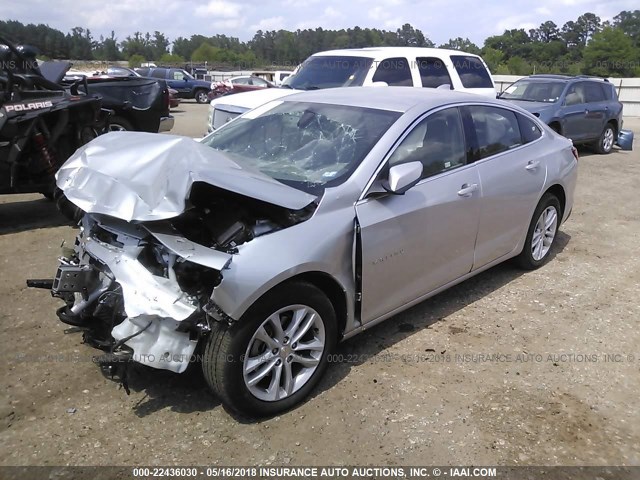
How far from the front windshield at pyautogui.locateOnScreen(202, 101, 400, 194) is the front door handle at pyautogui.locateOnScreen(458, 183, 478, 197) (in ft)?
2.41

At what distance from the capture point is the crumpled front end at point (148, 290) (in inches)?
109

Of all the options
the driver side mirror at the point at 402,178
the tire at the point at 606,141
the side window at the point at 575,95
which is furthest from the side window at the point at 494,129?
the tire at the point at 606,141

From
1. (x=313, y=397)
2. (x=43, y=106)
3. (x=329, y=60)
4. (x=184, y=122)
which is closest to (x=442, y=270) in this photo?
(x=313, y=397)

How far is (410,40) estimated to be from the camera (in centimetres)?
4675

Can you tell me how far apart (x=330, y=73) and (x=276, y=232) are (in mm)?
6653

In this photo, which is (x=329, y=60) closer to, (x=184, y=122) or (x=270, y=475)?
(x=270, y=475)

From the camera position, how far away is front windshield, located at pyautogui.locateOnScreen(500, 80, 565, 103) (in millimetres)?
12250

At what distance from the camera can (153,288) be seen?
2848mm

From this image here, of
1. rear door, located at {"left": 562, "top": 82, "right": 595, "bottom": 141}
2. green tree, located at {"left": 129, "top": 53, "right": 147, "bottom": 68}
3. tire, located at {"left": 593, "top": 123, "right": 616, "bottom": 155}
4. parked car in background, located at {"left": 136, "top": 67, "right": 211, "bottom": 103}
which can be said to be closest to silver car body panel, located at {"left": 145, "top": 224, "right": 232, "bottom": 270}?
rear door, located at {"left": 562, "top": 82, "right": 595, "bottom": 141}


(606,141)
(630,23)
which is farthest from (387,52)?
(630,23)

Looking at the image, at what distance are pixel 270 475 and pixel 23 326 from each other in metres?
2.39

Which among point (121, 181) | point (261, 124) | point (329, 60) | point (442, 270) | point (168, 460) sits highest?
point (329, 60)

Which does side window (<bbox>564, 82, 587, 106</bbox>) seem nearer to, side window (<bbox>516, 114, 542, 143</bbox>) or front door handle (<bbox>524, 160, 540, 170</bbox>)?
side window (<bbox>516, 114, 542, 143</bbox>)

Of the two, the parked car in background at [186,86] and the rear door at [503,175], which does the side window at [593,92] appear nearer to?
the rear door at [503,175]
